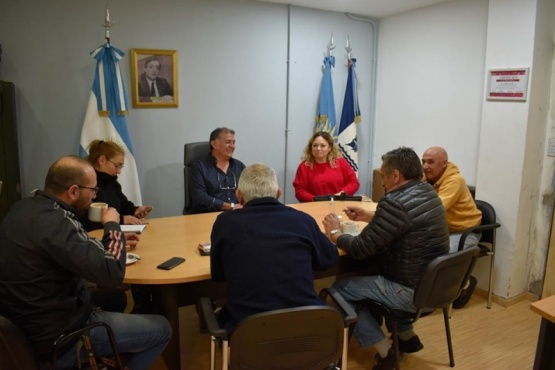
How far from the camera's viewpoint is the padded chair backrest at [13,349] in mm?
1456

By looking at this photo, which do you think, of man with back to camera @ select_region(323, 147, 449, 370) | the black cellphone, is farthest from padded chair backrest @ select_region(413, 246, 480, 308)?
the black cellphone

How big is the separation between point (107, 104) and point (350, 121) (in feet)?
7.62

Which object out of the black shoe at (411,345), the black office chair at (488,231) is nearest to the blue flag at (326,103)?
the black office chair at (488,231)

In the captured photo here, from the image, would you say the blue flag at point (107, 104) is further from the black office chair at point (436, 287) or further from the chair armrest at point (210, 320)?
the black office chair at point (436, 287)

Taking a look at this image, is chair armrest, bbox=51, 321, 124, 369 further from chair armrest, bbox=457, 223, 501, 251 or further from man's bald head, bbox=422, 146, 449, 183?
man's bald head, bbox=422, 146, 449, 183

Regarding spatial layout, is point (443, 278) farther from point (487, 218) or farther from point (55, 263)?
point (55, 263)

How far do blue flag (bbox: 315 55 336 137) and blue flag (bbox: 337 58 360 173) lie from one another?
0.14 m

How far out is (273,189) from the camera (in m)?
1.84

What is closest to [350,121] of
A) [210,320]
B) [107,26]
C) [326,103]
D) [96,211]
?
[326,103]

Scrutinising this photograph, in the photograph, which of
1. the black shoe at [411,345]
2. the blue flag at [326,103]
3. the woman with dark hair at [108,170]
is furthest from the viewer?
the blue flag at [326,103]

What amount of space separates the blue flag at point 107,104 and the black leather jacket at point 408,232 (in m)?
2.16

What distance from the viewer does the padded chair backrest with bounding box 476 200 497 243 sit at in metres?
3.24

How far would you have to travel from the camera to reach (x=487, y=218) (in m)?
3.26

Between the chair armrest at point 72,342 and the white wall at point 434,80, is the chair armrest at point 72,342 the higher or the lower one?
the lower one
